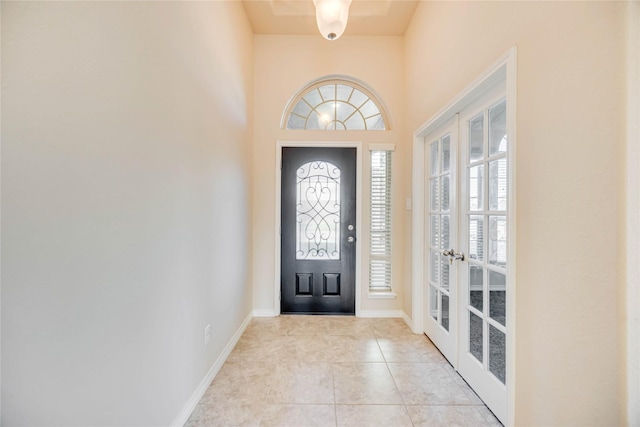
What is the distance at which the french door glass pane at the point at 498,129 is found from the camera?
1458 millimetres

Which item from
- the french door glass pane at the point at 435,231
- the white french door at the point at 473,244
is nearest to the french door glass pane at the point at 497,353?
the white french door at the point at 473,244

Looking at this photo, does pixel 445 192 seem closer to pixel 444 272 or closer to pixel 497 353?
pixel 444 272

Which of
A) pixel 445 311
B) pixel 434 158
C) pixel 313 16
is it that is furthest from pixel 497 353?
pixel 313 16

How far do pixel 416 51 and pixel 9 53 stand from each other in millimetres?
2871

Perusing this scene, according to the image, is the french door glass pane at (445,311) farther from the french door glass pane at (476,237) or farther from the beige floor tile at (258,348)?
the beige floor tile at (258,348)

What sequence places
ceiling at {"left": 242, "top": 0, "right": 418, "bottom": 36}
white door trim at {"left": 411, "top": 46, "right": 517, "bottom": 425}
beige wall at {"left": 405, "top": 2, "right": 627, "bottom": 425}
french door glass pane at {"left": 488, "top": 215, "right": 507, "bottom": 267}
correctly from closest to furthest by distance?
beige wall at {"left": 405, "top": 2, "right": 627, "bottom": 425} → white door trim at {"left": 411, "top": 46, "right": 517, "bottom": 425} → french door glass pane at {"left": 488, "top": 215, "right": 507, "bottom": 267} → ceiling at {"left": 242, "top": 0, "right": 418, "bottom": 36}

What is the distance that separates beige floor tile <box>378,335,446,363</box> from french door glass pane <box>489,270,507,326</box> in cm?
81

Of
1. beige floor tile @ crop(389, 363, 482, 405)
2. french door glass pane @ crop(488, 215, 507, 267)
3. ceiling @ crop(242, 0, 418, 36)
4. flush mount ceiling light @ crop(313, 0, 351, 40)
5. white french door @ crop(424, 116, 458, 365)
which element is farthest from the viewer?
ceiling @ crop(242, 0, 418, 36)

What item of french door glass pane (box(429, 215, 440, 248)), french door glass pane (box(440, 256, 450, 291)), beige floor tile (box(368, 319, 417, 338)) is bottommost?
beige floor tile (box(368, 319, 417, 338))

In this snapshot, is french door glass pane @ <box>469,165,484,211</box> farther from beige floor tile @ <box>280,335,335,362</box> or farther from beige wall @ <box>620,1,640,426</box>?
beige floor tile @ <box>280,335,335,362</box>

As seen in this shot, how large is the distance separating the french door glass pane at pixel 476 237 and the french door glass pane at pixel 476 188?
7 centimetres

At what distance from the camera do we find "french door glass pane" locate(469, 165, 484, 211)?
1.66 m

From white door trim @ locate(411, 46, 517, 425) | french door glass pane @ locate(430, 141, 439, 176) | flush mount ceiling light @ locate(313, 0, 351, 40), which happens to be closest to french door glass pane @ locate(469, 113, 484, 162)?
white door trim @ locate(411, 46, 517, 425)

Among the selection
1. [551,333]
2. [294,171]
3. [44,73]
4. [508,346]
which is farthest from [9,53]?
[294,171]
